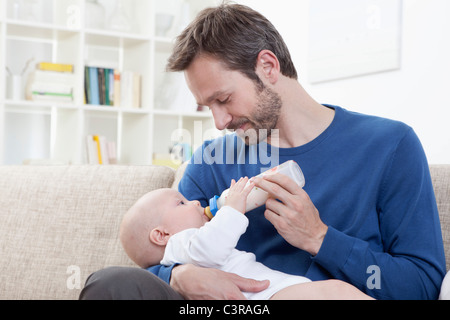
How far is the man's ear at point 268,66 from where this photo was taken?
1.50 m

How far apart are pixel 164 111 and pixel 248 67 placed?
102 inches

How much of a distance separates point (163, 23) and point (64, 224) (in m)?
2.62

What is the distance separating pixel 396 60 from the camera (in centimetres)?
279

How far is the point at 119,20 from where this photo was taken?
3.99m

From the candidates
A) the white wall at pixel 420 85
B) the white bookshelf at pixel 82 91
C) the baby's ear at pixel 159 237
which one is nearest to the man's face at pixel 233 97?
the baby's ear at pixel 159 237

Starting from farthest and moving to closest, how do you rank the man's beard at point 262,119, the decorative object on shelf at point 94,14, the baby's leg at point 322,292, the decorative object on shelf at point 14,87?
the decorative object on shelf at point 94,14, the decorative object on shelf at point 14,87, the man's beard at point 262,119, the baby's leg at point 322,292

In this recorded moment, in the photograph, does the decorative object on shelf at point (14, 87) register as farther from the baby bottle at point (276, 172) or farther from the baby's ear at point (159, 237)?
the baby bottle at point (276, 172)

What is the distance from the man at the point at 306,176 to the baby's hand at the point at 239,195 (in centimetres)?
5

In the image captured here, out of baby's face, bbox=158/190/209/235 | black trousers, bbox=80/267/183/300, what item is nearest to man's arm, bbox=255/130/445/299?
baby's face, bbox=158/190/209/235

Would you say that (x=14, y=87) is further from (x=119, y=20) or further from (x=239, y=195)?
(x=239, y=195)

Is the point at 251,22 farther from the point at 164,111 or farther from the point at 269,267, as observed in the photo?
the point at 164,111

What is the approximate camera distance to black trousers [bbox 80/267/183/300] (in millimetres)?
970

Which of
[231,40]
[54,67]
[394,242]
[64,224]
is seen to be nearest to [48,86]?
[54,67]

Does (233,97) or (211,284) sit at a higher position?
(233,97)
